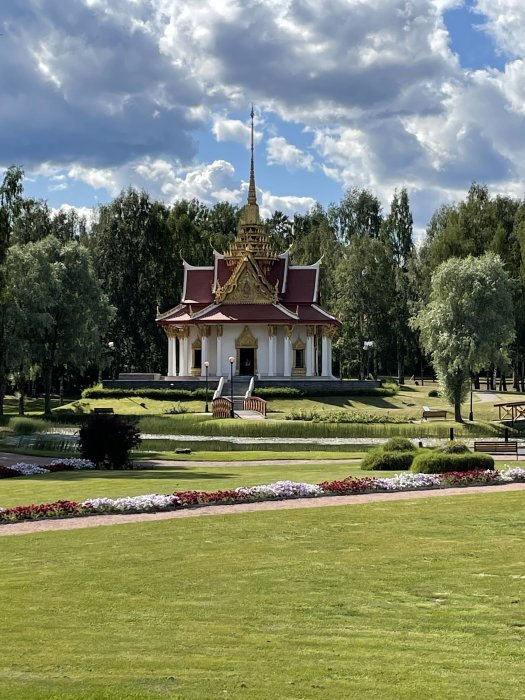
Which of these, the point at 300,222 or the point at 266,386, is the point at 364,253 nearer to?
the point at 266,386

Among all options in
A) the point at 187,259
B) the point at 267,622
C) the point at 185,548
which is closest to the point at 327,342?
the point at 187,259

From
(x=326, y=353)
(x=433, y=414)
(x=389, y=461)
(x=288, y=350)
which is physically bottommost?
(x=389, y=461)

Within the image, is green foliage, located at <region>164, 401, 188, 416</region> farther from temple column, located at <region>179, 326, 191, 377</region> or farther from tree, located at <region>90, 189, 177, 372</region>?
tree, located at <region>90, 189, 177, 372</region>

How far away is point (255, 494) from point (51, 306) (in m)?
40.0

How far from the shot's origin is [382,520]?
18.6 meters

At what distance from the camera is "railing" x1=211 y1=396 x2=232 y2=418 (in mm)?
54156

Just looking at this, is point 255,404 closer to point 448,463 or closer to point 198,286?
point 198,286

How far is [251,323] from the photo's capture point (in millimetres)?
69875

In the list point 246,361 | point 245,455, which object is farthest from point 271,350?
point 245,455

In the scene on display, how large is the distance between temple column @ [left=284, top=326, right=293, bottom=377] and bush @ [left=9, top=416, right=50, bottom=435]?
80.4ft

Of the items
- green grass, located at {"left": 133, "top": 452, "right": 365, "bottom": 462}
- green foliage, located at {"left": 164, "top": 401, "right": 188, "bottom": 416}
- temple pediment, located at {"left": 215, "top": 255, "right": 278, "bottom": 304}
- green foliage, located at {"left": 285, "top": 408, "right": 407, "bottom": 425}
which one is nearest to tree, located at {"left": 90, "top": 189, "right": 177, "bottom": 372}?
temple pediment, located at {"left": 215, "top": 255, "right": 278, "bottom": 304}

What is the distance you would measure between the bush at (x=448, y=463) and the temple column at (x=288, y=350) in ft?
142

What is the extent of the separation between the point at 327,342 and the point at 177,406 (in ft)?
56.9

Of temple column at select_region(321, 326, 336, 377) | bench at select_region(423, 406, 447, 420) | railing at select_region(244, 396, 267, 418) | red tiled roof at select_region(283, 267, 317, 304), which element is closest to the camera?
bench at select_region(423, 406, 447, 420)
